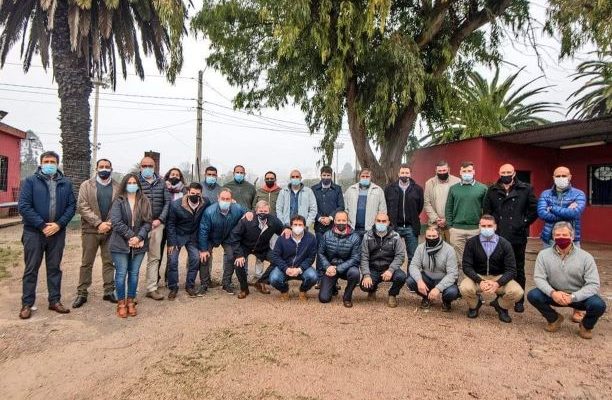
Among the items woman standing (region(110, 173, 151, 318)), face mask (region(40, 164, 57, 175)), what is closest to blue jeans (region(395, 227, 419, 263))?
woman standing (region(110, 173, 151, 318))

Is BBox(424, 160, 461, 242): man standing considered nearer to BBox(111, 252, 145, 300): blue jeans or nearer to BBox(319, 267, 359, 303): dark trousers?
BBox(319, 267, 359, 303): dark trousers

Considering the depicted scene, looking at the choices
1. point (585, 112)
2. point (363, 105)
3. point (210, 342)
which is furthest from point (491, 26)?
point (585, 112)

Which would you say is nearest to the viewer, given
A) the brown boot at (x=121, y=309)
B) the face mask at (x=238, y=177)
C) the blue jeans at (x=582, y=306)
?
the blue jeans at (x=582, y=306)

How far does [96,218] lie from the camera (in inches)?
202

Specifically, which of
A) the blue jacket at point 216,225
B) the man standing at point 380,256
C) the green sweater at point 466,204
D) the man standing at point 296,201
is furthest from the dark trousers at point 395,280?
the blue jacket at point 216,225

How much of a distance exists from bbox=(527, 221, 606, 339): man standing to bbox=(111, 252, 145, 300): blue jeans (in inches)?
180

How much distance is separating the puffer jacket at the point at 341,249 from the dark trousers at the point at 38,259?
3255mm

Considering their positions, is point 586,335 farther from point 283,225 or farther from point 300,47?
point 300,47

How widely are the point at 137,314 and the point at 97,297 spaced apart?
1027 millimetres

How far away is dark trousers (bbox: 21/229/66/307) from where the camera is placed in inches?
186

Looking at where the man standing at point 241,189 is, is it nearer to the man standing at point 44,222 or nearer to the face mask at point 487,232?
the man standing at point 44,222

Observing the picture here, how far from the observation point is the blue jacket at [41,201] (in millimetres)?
4629

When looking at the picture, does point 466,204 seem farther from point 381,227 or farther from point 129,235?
point 129,235

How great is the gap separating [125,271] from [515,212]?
4913 mm
